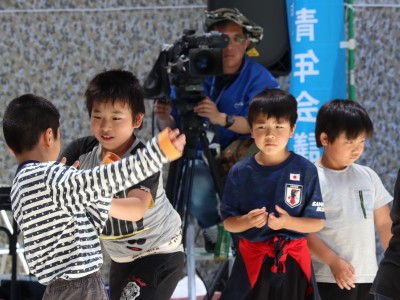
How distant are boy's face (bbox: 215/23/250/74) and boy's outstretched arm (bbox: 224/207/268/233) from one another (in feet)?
3.73

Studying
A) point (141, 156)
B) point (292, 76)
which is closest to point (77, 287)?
point (141, 156)

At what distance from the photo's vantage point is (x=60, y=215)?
7.66 ft

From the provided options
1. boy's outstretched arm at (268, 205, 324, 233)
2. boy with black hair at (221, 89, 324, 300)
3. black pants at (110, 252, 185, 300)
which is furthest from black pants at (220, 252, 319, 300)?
black pants at (110, 252, 185, 300)

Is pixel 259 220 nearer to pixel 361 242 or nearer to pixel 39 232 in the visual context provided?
pixel 361 242

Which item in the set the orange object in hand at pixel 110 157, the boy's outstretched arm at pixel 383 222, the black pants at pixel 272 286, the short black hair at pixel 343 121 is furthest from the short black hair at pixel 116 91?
the boy's outstretched arm at pixel 383 222

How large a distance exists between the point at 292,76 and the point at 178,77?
0.79 meters

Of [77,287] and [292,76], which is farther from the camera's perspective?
[292,76]

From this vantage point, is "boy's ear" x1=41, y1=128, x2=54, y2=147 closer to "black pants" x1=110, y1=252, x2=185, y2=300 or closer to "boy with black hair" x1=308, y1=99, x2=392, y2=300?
"black pants" x1=110, y1=252, x2=185, y2=300

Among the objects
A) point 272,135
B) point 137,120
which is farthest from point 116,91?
point 272,135

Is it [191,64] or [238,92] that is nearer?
[191,64]

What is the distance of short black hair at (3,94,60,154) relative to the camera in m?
2.43

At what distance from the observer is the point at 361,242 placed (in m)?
3.20

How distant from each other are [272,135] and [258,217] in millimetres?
346

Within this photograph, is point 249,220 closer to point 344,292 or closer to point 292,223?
point 292,223
